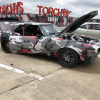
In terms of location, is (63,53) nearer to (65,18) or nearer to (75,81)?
(75,81)

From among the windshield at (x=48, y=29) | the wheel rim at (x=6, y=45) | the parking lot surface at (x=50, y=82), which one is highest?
the windshield at (x=48, y=29)

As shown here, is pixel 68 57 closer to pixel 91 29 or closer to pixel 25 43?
pixel 25 43

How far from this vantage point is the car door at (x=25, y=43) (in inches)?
172

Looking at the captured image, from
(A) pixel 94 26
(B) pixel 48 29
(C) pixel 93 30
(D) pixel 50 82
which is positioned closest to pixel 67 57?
(D) pixel 50 82

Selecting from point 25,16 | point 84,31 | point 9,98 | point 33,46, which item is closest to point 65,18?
point 25,16

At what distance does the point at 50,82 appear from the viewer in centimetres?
305

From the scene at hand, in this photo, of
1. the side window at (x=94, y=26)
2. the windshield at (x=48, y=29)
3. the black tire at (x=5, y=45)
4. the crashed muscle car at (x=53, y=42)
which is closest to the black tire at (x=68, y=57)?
the crashed muscle car at (x=53, y=42)

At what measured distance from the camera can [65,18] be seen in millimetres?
33406

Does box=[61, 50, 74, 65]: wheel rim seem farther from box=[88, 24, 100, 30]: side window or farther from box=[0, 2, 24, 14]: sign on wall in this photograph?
box=[0, 2, 24, 14]: sign on wall

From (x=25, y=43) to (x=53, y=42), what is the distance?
46.4 inches

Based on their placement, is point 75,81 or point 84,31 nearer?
point 75,81

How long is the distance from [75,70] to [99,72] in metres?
0.72

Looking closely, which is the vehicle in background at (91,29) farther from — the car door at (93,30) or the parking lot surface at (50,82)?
the parking lot surface at (50,82)

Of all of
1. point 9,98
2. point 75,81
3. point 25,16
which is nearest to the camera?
point 9,98
